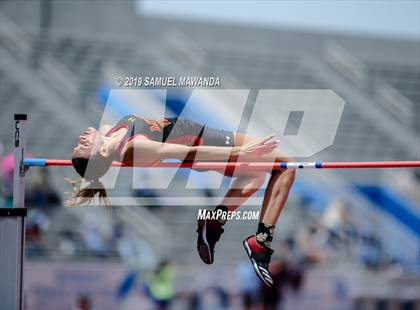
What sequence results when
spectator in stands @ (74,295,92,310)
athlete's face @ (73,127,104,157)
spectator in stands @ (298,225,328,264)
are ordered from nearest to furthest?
athlete's face @ (73,127,104,157)
spectator in stands @ (74,295,92,310)
spectator in stands @ (298,225,328,264)

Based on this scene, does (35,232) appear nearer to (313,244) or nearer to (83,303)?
(83,303)

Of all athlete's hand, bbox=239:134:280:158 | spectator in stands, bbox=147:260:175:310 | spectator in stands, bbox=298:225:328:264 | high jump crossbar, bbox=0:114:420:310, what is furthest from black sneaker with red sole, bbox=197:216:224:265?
spectator in stands, bbox=298:225:328:264

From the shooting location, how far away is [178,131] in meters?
5.56

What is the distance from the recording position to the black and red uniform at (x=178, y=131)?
5.45 m

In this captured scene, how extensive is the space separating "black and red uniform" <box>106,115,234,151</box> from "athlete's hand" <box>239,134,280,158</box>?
0.14m

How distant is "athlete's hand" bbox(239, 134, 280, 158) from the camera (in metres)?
5.40

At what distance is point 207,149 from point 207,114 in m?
4.65

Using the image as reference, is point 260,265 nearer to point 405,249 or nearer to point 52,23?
point 405,249

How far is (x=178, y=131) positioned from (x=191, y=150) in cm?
24

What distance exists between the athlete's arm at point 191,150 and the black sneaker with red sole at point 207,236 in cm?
48

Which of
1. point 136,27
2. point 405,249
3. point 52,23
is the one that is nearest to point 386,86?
point 405,249

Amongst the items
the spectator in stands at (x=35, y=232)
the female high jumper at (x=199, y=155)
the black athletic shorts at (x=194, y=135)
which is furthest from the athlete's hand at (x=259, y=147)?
the spectator in stands at (x=35, y=232)

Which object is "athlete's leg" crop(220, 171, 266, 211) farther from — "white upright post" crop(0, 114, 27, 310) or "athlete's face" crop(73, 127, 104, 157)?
"white upright post" crop(0, 114, 27, 310)

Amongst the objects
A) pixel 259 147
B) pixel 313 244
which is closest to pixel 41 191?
pixel 313 244
